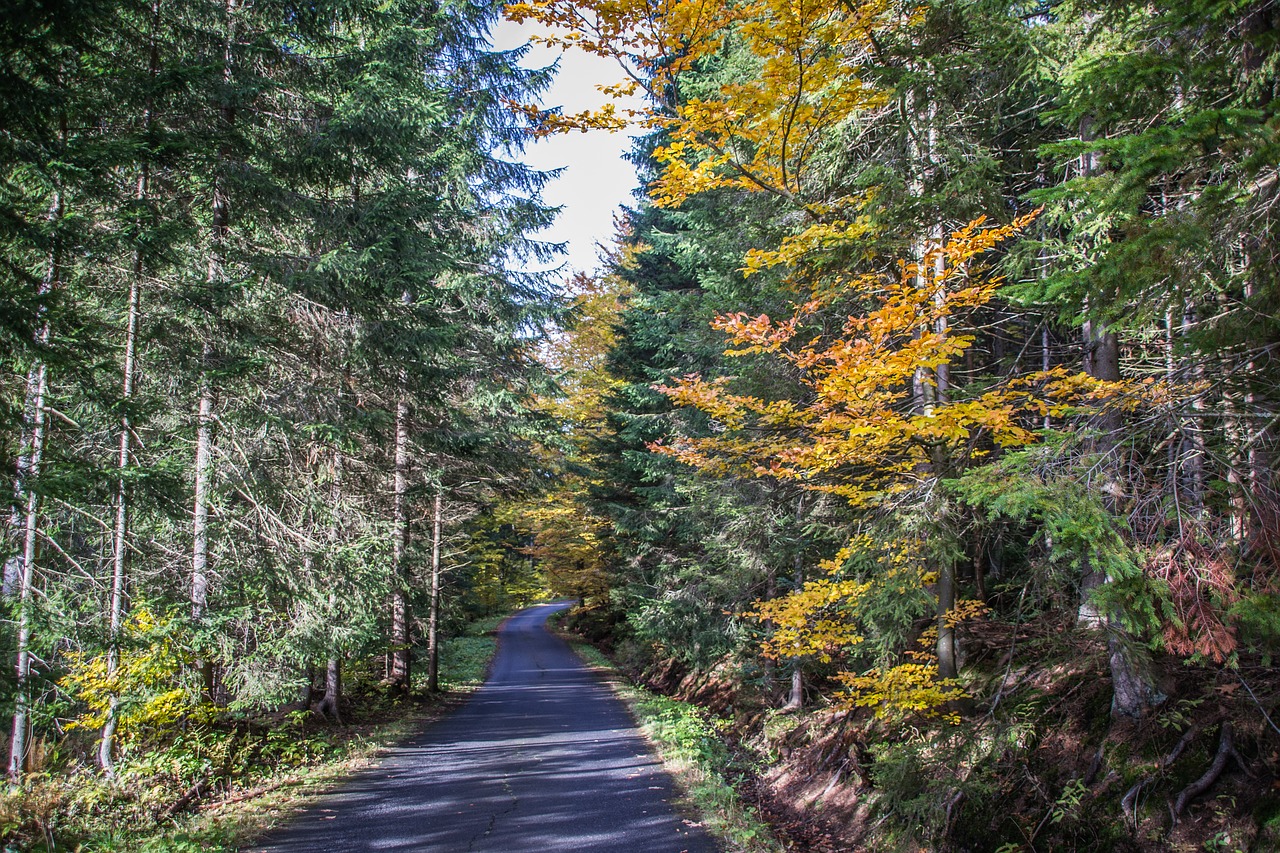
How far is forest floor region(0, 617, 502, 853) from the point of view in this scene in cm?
552

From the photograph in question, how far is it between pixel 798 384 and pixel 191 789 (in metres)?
8.14

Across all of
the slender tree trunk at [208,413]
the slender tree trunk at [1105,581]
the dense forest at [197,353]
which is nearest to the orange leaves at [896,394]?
the slender tree trunk at [1105,581]

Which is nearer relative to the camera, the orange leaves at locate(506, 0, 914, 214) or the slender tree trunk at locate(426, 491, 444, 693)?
the orange leaves at locate(506, 0, 914, 214)

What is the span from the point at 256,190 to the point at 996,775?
10.0m

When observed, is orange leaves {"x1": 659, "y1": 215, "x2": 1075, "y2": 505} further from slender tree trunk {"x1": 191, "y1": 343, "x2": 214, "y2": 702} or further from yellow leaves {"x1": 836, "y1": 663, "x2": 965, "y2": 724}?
slender tree trunk {"x1": 191, "y1": 343, "x2": 214, "y2": 702}

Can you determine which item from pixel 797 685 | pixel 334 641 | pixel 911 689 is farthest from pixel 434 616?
pixel 911 689

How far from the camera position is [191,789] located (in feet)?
22.6

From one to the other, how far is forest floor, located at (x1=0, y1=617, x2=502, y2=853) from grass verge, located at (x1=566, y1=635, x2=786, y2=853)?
4.19 meters

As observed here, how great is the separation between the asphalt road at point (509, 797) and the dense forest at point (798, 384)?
1480 millimetres

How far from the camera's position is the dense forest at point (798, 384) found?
12.5 feet

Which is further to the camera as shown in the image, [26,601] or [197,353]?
[197,353]

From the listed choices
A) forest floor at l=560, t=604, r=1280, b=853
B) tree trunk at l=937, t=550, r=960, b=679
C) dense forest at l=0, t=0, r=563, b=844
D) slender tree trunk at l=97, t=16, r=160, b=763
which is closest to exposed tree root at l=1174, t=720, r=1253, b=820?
forest floor at l=560, t=604, r=1280, b=853

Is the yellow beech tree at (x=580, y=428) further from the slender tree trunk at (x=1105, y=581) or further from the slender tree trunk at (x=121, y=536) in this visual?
the slender tree trunk at (x=1105, y=581)

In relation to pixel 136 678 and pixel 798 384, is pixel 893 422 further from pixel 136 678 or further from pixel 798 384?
pixel 136 678
